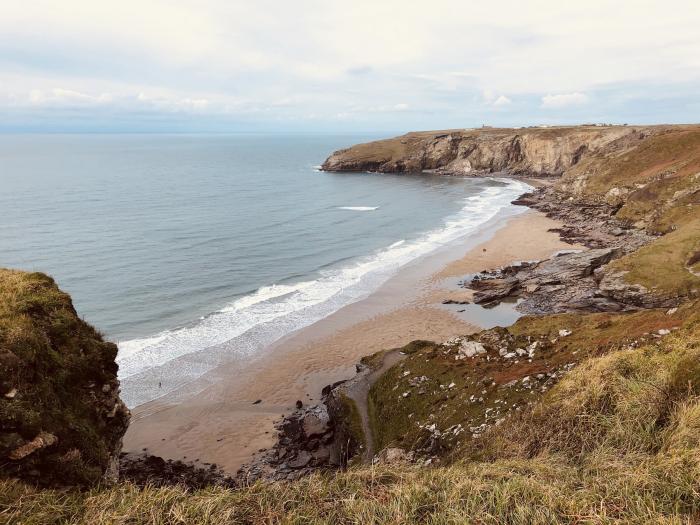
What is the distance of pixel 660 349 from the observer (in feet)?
46.1

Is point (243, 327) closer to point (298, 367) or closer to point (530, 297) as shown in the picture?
point (298, 367)

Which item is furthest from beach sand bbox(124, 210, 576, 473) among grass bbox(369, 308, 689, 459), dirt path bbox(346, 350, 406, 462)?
grass bbox(369, 308, 689, 459)

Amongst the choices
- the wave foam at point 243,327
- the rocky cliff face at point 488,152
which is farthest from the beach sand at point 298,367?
the rocky cliff face at point 488,152

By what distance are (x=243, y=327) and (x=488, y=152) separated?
12476cm

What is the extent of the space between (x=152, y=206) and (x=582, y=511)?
90591 mm

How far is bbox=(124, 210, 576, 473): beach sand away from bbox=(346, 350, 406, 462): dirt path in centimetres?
400

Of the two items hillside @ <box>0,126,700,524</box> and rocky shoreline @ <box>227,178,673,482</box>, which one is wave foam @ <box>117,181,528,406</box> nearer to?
rocky shoreline @ <box>227,178,673,482</box>

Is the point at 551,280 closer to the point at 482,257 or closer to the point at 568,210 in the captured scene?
the point at 482,257

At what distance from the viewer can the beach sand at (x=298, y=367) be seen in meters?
Answer: 23.7

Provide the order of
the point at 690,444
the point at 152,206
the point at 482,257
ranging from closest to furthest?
the point at 690,444, the point at 482,257, the point at 152,206

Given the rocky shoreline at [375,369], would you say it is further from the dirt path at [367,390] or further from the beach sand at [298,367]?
the beach sand at [298,367]

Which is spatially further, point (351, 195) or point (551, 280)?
point (351, 195)

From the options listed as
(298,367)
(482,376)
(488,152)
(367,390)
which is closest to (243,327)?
(298,367)

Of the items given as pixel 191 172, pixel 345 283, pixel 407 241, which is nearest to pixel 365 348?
pixel 345 283
